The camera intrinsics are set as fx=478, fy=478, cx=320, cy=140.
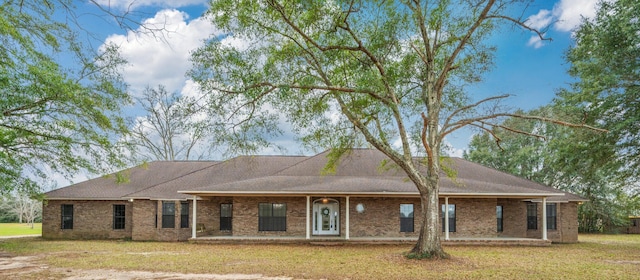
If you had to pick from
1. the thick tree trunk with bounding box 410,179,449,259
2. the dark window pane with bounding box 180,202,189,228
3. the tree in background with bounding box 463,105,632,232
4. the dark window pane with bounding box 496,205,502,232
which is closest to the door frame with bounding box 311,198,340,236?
the dark window pane with bounding box 180,202,189,228

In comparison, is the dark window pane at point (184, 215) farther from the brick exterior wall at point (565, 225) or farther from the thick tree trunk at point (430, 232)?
the brick exterior wall at point (565, 225)

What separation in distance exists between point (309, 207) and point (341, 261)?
6.41 meters

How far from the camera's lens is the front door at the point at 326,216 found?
73.5 feet

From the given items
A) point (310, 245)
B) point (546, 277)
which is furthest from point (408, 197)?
point (546, 277)

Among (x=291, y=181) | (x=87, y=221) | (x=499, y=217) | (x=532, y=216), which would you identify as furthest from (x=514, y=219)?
(x=87, y=221)

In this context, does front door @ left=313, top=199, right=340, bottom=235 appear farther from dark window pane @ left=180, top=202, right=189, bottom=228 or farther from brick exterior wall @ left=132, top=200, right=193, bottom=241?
brick exterior wall @ left=132, top=200, right=193, bottom=241

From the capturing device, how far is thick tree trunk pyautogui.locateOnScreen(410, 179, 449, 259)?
591 inches

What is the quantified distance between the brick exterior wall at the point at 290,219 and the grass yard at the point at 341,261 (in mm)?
2733

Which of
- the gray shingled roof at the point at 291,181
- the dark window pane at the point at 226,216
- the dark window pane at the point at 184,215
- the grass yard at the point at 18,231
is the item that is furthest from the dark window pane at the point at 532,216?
the grass yard at the point at 18,231

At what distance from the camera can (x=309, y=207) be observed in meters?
20.7

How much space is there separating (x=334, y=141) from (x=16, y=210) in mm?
47393

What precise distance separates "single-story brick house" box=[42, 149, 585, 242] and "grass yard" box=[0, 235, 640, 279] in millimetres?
2350

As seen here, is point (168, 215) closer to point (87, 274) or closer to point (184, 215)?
point (184, 215)

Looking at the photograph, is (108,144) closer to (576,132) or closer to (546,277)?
(546,277)
